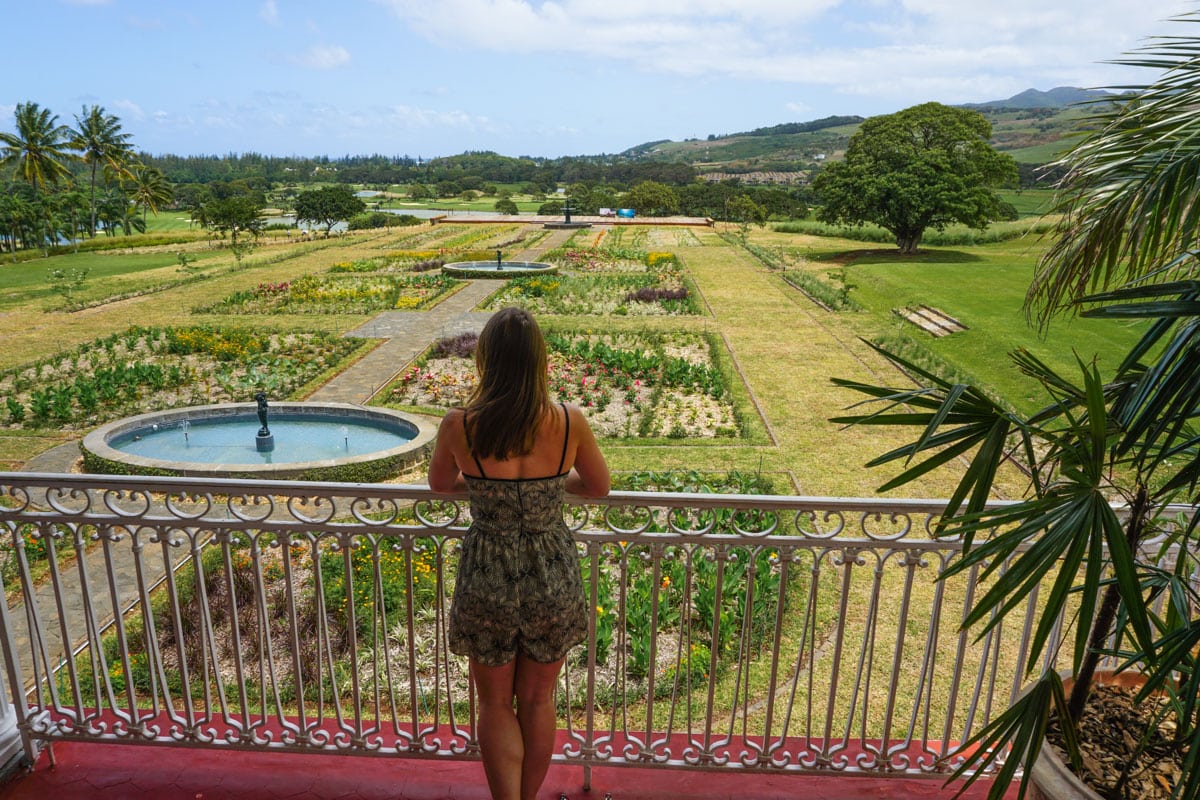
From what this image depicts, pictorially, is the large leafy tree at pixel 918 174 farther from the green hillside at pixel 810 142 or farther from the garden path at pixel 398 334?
the green hillside at pixel 810 142

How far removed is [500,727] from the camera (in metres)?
2.21

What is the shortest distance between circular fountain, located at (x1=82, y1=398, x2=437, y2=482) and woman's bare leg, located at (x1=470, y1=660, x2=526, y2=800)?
5.99 metres

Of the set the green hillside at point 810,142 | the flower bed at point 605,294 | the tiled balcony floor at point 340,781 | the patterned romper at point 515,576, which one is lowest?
the flower bed at point 605,294

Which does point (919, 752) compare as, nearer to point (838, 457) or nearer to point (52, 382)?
point (838, 457)

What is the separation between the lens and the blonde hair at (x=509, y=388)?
197 centimetres

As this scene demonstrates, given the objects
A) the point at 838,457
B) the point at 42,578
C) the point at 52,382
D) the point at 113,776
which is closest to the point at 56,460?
the point at 42,578

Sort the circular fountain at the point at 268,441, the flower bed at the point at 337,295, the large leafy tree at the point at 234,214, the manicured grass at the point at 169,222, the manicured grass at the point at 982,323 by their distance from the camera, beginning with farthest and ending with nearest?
the manicured grass at the point at 169,222
the large leafy tree at the point at 234,214
the flower bed at the point at 337,295
the manicured grass at the point at 982,323
the circular fountain at the point at 268,441

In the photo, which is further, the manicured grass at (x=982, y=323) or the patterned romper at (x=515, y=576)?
the manicured grass at (x=982, y=323)

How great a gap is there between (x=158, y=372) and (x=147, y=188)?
166ft

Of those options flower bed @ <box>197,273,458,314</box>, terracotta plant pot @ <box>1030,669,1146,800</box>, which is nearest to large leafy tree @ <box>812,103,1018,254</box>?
flower bed @ <box>197,273,458,314</box>

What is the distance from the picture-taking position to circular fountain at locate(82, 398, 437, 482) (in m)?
7.95

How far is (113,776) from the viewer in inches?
109

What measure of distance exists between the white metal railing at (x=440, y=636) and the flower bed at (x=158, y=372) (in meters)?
3.14

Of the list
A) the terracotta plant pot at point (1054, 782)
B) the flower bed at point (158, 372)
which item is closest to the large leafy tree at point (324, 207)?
the flower bed at point (158, 372)
